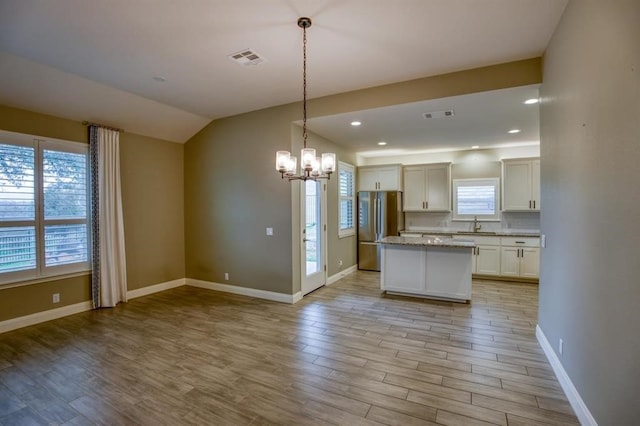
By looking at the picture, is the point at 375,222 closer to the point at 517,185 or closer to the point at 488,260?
the point at 488,260

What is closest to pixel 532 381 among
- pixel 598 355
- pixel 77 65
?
pixel 598 355

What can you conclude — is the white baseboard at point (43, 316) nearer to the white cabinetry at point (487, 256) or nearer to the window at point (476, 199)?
the white cabinetry at point (487, 256)

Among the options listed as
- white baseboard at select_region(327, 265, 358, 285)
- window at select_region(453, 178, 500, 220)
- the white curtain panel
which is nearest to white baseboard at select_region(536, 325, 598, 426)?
white baseboard at select_region(327, 265, 358, 285)

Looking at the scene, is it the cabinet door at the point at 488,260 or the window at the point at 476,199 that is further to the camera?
the window at the point at 476,199

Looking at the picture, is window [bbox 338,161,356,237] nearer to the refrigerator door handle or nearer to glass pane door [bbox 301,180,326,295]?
the refrigerator door handle

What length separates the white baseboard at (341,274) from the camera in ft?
19.0

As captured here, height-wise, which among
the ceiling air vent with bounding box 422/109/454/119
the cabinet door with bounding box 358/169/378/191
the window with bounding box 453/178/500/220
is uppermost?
the ceiling air vent with bounding box 422/109/454/119

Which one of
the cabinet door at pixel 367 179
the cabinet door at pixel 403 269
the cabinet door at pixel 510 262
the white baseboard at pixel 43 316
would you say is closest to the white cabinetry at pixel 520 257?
the cabinet door at pixel 510 262

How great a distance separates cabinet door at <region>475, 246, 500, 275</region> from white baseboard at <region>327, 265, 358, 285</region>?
8.57ft

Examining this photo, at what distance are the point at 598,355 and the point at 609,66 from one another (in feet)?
5.76

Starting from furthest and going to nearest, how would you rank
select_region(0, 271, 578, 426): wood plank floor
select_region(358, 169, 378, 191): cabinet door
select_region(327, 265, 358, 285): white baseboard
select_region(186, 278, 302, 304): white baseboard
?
1. select_region(358, 169, 378, 191): cabinet door
2. select_region(327, 265, 358, 285): white baseboard
3. select_region(186, 278, 302, 304): white baseboard
4. select_region(0, 271, 578, 426): wood plank floor

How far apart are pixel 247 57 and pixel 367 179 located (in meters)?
4.64

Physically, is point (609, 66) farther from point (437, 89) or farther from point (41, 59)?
point (41, 59)

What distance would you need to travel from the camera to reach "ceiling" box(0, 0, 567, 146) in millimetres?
2395
